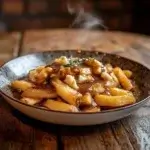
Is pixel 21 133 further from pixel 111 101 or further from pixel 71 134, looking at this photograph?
pixel 111 101

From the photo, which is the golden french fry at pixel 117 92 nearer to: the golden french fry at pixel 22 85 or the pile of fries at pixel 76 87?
the pile of fries at pixel 76 87

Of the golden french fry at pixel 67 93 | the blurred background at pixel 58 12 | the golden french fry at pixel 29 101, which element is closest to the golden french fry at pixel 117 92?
the golden french fry at pixel 67 93

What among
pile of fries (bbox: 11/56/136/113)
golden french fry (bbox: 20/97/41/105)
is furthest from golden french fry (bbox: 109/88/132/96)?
golden french fry (bbox: 20/97/41/105)

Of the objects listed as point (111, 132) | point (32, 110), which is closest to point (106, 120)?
point (111, 132)

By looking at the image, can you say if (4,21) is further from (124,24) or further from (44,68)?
(44,68)

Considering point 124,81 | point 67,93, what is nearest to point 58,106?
point 67,93

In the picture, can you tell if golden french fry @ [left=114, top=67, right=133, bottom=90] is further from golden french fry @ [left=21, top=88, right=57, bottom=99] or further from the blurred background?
the blurred background

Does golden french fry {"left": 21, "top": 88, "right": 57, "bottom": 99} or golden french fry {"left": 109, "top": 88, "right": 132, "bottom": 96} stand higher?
golden french fry {"left": 109, "top": 88, "right": 132, "bottom": 96}
